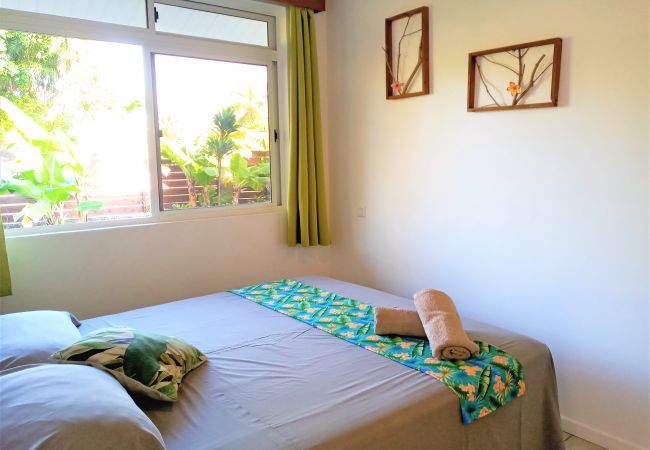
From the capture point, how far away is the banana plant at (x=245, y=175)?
355 centimetres

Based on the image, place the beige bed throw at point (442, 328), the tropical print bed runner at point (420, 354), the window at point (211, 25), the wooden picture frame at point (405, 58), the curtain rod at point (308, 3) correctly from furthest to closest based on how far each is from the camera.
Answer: the curtain rod at point (308, 3) → the window at point (211, 25) → the wooden picture frame at point (405, 58) → the beige bed throw at point (442, 328) → the tropical print bed runner at point (420, 354)

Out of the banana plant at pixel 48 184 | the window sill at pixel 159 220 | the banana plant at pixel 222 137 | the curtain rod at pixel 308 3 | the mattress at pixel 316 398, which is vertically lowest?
the mattress at pixel 316 398

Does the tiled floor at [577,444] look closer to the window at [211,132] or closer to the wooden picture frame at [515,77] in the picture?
the wooden picture frame at [515,77]

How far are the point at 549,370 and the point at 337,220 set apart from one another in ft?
6.71

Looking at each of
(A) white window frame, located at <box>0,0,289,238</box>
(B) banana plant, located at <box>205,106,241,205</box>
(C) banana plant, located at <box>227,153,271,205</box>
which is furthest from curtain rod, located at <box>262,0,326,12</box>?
(C) banana plant, located at <box>227,153,271,205</box>

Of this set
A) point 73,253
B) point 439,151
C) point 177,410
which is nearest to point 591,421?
point 439,151

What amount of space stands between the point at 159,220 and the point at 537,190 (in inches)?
86.4

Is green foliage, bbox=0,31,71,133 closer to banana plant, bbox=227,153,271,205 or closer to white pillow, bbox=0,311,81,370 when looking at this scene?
→ banana plant, bbox=227,153,271,205

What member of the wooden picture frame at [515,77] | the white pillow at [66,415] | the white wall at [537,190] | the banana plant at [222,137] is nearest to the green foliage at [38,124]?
the banana plant at [222,137]

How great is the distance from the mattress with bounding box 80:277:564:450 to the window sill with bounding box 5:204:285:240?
2.39 feet

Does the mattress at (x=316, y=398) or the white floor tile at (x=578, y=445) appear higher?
the mattress at (x=316, y=398)

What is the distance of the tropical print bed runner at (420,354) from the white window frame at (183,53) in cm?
94

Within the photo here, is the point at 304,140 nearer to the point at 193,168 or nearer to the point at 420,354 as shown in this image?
the point at 193,168

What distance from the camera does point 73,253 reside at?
2.82 metres
